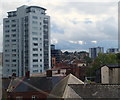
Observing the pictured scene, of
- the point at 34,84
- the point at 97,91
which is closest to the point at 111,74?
the point at 34,84

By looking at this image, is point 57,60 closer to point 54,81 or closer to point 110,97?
point 54,81

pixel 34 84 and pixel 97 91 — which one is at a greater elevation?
pixel 97 91

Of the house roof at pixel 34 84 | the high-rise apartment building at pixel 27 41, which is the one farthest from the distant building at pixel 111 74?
the high-rise apartment building at pixel 27 41

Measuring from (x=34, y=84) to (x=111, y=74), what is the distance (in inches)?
106

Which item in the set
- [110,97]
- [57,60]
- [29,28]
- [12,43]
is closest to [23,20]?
[29,28]

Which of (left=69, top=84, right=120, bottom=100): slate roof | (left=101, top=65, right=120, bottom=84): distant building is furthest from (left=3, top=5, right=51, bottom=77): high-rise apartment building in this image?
(left=69, top=84, right=120, bottom=100): slate roof

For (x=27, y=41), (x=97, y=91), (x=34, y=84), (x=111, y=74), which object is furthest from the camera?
(x=27, y=41)

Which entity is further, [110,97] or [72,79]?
[72,79]

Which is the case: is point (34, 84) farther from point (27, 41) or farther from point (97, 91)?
point (27, 41)

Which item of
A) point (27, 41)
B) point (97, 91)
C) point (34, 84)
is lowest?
point (34, 84)

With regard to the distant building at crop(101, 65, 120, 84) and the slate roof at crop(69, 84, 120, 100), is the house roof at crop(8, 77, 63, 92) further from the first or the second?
the distant building at crop(101, 65, 120, 84)

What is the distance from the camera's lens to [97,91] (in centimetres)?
321

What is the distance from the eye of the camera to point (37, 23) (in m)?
13.9

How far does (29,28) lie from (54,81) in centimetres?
944
